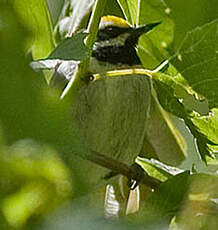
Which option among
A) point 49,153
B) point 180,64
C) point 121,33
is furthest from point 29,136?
point 121,33

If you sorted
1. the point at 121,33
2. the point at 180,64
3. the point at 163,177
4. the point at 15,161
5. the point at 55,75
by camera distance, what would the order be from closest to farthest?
1. the point at 15,161
2. the point at 180,64
3. the point at 163,177
4. the point at 55,75
5. the point at 121,33

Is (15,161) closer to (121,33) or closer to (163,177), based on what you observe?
(163,177)

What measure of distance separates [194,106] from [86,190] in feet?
1.70

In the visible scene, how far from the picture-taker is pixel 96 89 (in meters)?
1.59

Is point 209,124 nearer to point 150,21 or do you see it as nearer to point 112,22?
point 150,21

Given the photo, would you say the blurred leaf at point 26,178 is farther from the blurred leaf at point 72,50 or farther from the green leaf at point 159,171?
the green leaf at point 159,171

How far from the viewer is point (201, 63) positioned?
0.71 m

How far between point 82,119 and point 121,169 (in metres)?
0.61

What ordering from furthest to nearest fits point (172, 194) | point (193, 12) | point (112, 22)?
point (112, 22) < point (172, 194) < point (193, 12)

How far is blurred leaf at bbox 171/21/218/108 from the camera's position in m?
0.67

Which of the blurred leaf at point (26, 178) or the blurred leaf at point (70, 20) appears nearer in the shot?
the blurred leaf at point (26, 178)

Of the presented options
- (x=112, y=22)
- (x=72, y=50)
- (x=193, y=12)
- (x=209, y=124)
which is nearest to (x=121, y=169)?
(x=209, y=124)

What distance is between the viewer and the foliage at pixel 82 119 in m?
0.24

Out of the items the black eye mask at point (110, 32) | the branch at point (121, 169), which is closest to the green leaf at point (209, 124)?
the branch at point (121, 169)
